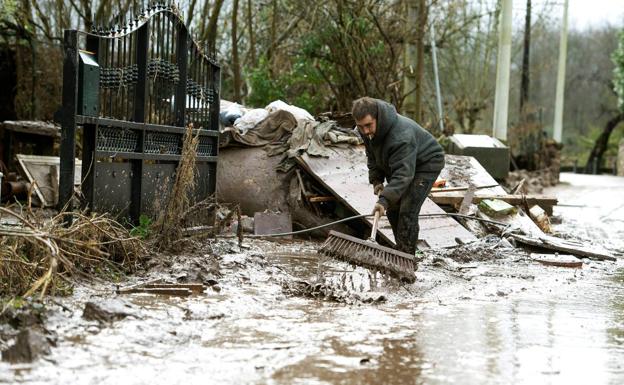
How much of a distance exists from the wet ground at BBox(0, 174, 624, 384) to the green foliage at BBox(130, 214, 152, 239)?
528 mm

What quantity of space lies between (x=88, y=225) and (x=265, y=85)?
11.0 m

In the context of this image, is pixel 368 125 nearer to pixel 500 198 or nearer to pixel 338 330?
pixel 338 330

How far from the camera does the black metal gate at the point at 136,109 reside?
8125mm

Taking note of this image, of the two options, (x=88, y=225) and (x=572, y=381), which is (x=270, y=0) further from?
(x=572, y=381)

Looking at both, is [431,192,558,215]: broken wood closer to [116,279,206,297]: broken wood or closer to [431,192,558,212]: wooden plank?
[431,192,558,212]: wooden plank

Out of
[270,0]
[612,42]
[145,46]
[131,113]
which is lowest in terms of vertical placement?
[131,113]

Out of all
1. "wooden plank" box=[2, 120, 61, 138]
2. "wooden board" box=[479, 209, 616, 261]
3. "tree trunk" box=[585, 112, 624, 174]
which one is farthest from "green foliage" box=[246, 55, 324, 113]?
"tree trunk" box=[585, 112, 624, 174]

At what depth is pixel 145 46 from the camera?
9375mm

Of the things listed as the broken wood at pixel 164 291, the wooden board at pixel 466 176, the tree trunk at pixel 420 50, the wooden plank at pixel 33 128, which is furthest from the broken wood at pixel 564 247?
the tree trunk at pixel 420 50

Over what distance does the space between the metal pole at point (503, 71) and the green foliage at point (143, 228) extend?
55.1 feet

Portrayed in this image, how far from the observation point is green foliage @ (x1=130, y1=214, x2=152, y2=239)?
29.1 feet

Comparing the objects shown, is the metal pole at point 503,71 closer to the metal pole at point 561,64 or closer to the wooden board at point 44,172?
the metal pole at point 561,64

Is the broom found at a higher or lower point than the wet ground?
higher

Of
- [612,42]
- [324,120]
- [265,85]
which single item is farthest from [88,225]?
[612,42]
